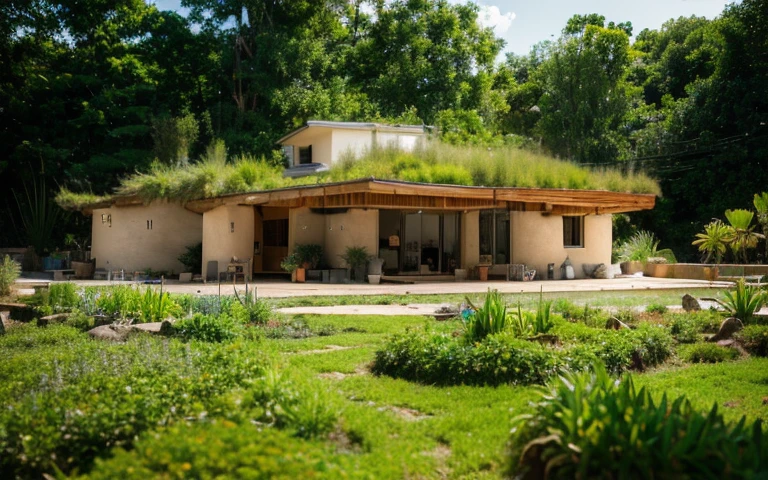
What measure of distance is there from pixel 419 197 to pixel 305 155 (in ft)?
33.2

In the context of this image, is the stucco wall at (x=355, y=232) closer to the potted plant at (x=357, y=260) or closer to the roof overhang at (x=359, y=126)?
the potted plant at (x=357, y=260)

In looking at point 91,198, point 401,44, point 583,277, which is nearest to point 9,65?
point 91,198

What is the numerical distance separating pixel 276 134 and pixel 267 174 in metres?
13.5

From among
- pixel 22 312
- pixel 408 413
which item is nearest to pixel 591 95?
pixel 22 312

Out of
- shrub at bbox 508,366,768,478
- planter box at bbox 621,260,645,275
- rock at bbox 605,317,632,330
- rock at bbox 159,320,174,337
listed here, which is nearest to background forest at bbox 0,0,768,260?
planter box at bbox 621,260,645,275

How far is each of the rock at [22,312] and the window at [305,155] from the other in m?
17.6

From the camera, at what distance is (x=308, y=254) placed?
20.4 metres

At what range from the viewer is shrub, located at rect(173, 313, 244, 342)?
7.59 meters

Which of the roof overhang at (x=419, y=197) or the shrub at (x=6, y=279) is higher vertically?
the roof overhang at (x=419, y=197)

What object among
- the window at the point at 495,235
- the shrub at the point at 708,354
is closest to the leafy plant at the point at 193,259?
the window at the point at 495,235

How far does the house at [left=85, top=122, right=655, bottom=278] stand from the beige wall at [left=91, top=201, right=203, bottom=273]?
3cm

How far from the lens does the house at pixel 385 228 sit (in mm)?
20000

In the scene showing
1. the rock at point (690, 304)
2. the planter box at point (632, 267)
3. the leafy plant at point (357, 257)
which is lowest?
the rock at point (690, 304)

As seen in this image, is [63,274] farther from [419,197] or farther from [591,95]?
[591,95]
